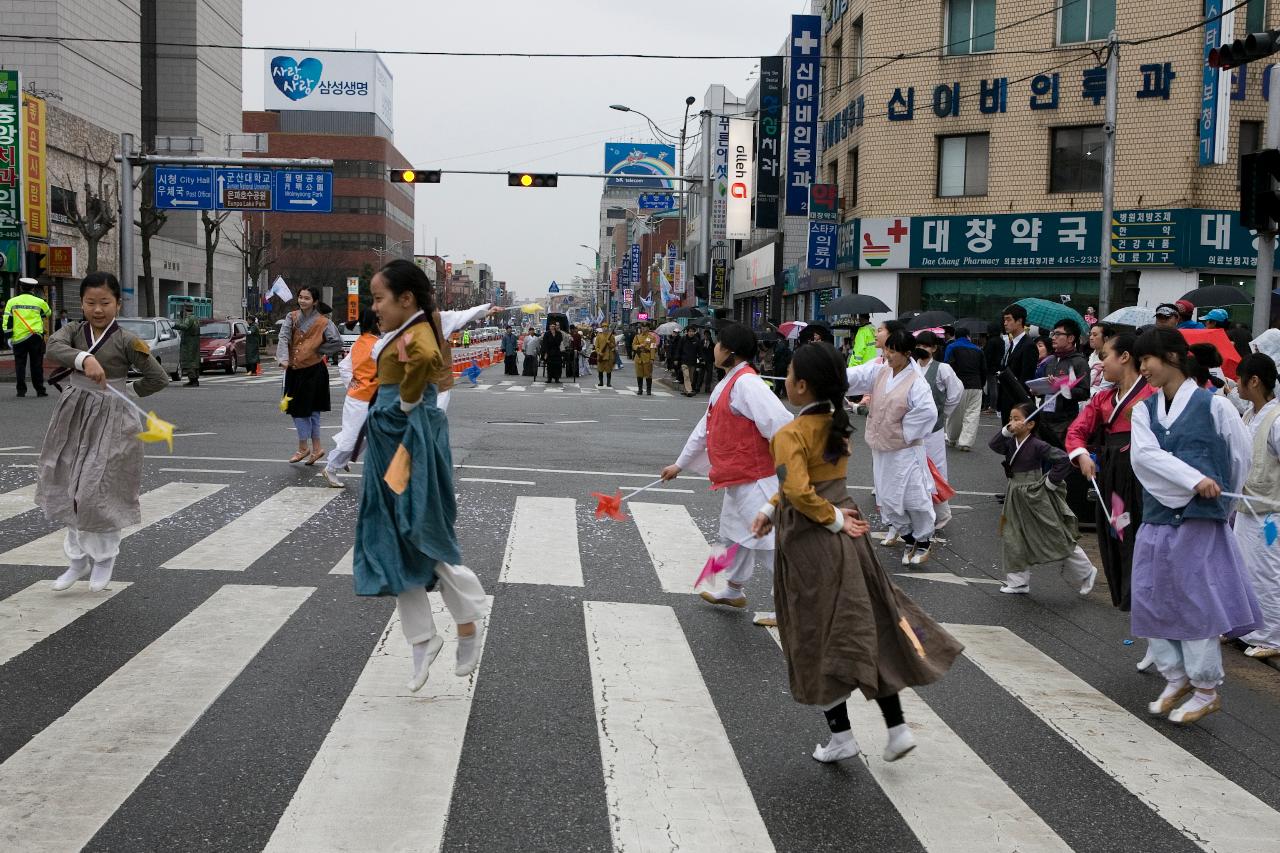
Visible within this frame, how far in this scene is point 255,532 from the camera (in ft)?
29.0

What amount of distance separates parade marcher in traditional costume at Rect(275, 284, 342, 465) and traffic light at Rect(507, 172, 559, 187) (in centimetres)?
2077

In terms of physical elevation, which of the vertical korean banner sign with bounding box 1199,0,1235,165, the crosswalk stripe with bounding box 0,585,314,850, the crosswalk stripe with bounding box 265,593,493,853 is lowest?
the crosswalk stripe with bounding box 265,593,493,853

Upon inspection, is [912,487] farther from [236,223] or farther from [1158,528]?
[236,223]

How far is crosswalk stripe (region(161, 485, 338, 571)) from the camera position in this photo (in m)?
7.73

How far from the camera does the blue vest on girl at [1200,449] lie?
5.22 metres

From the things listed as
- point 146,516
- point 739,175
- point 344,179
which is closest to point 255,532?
point 146,516

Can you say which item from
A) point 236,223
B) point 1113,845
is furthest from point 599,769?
point 236,223

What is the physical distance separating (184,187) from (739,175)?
1811 cm

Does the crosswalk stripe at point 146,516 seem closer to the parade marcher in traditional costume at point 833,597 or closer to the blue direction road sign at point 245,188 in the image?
the parade marcher in traditional costume at point 833,597

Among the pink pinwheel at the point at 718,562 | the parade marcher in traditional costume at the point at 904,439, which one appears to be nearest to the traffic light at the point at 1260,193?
the parade marcher in traditional costume at the point at 904,439

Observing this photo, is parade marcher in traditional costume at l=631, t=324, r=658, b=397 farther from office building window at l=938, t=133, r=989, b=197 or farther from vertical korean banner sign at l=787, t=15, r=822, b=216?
office building window at l=938, t=133, r=989, b=197

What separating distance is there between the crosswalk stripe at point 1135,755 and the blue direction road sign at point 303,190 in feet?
105

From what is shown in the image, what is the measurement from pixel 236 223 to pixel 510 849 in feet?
258

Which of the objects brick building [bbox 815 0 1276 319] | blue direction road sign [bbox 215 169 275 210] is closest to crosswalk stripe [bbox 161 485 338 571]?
brick building [bbox 815 0 1276 319]
